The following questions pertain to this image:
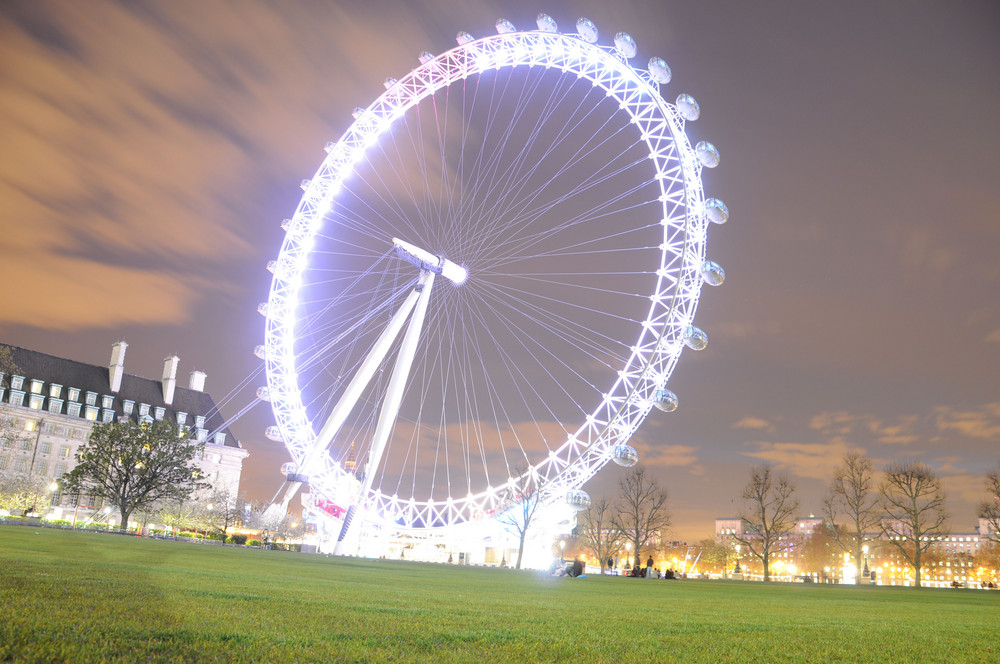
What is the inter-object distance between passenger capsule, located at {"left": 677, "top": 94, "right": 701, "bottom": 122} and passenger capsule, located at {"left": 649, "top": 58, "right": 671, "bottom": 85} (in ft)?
4.84

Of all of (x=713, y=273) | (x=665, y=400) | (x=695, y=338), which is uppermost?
(x=713, y=273)

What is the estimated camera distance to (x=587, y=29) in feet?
123

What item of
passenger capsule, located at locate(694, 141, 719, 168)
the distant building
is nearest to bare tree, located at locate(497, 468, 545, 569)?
passenger capsule, located at locate(694, 141, 719, 168)

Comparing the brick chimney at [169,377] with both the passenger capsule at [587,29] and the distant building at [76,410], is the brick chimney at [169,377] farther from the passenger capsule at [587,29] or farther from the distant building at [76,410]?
the passenger capsule at [587,29]

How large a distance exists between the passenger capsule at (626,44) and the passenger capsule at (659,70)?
1.16 metres

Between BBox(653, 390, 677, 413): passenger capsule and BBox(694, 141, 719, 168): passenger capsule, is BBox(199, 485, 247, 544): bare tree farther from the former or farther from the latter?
BBox(694, 141, 719, 168): passenger capsule

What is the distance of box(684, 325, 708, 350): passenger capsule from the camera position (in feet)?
115

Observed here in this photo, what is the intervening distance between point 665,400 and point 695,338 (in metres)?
3.52

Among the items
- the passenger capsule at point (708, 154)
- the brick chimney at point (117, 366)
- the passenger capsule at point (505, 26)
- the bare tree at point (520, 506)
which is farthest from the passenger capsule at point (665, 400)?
→ the brick chimney at point (117, 366)

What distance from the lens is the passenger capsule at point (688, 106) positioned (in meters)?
36.3

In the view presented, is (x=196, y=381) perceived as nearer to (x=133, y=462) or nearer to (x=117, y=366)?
(x=117, y=366)

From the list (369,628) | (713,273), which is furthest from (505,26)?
(369,628)

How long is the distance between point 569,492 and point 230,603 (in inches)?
1355

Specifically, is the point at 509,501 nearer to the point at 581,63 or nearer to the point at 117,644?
the point at 581,63
